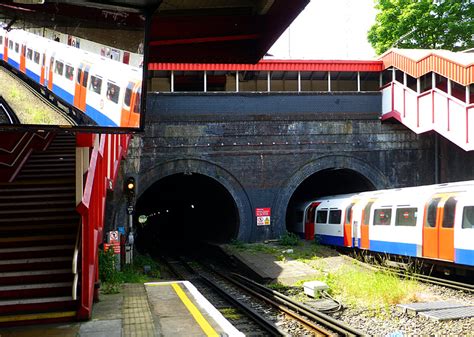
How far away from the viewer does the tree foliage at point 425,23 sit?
28.8 metres

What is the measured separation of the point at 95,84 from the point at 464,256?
10551 mm

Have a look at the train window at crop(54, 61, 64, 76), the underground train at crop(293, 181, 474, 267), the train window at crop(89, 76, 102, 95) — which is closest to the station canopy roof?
the train window at crop(54, 61, 64, 76)

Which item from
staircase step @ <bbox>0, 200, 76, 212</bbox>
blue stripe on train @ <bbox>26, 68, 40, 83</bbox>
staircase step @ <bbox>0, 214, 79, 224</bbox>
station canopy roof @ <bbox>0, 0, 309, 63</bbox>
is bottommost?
staircase step @ <bbox>0, 214, 79, 224</bbox>

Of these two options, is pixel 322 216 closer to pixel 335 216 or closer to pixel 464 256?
pixel 335 216

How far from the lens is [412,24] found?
2933 cm

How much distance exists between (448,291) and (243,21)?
8.96m

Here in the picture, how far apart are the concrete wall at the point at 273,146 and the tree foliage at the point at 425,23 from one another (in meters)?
8.60

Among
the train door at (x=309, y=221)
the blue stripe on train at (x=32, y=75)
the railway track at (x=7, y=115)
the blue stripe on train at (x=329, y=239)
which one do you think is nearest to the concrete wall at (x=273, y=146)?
the blue stripe on train at (x=329, y=239)

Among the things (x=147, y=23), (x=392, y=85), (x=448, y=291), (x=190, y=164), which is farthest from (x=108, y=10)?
(x=392, y=85)

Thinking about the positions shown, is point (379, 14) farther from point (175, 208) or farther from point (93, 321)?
point (93, 321)

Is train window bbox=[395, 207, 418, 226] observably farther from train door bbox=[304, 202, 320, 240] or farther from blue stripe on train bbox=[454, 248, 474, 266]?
train door bbox=[304, 202, 320, 240]

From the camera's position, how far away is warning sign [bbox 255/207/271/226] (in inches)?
842

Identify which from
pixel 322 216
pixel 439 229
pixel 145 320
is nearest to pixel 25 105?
pixel 145 320

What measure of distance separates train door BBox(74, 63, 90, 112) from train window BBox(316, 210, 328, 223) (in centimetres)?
1793
